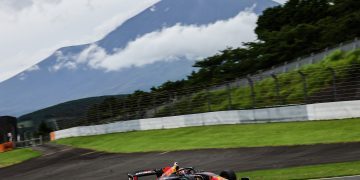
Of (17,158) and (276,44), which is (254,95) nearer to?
(17,158)

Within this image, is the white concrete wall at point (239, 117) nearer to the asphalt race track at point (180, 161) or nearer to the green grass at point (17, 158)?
the asphalt race track at point (180, 161)

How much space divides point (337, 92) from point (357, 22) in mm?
26361

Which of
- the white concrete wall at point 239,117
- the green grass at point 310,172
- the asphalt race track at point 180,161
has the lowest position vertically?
the green grass at point 310,172

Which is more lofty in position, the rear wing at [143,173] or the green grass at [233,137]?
the green grass at [233,137]

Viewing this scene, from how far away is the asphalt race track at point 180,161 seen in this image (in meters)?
17.1

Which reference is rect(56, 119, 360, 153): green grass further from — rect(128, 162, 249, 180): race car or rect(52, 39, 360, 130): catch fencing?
rect(128, 162, 249, 180): race car

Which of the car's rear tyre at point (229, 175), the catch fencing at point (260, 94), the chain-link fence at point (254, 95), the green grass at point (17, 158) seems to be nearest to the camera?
the car's rear tyre at point (229, 175)

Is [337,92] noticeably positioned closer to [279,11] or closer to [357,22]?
[357,22]

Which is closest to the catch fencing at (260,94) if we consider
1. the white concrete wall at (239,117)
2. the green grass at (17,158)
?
the white concrete wall at (239,117)

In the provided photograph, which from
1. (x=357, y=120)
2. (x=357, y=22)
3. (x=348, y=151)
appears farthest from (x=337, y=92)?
(x=357, y=22)

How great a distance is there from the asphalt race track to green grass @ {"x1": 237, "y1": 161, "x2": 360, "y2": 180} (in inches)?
31.8

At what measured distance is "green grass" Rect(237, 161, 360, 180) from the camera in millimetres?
13930

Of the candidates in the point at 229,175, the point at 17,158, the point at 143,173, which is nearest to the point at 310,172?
the point at 229,175

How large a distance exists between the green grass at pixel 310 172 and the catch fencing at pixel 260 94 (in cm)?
882
